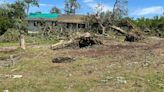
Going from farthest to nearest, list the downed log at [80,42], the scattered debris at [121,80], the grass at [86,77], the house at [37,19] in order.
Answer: the house at [37,19]
the downed log at [80,42]
the scattered debris at [121,80]
the grass at [86,77]

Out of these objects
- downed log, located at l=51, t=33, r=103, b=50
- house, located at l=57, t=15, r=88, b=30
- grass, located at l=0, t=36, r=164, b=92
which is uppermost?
grass, located at l=0, t=36, r=164, b=92

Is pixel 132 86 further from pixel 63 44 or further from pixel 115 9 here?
pixel 115 9

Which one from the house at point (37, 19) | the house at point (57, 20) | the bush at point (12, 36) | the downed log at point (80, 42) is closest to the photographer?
the downed log at point (80, 42)

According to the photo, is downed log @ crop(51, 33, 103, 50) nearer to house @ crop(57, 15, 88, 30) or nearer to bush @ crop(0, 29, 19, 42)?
bush @ crop(0, 29, 19, 42)

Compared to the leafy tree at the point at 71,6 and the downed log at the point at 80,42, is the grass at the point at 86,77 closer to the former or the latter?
the downed log at the point at 80,42

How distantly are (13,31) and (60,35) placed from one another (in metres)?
5.32

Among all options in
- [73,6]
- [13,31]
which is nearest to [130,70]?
[13,31]

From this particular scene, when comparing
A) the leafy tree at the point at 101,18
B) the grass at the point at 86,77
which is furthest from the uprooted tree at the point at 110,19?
the grass at the point at 86,77

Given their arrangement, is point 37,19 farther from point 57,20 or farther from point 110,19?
point 110,19

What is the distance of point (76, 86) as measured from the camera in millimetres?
10969

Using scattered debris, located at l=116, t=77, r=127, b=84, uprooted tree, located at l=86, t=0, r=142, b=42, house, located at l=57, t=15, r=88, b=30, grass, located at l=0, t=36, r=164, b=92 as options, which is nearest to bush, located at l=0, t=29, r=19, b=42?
uprooted tree, located at l=86, t=0, r=142, b=42

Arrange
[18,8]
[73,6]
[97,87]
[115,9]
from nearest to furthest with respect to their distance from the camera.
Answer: [97,87], [18,8], [115,9], [73,6]

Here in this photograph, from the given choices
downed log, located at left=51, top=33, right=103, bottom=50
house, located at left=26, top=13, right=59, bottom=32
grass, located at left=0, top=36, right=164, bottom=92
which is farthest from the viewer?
house, located at left=26, top=13, right=59, bottom=32

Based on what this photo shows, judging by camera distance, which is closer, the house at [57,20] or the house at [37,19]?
the house at [37,19]
